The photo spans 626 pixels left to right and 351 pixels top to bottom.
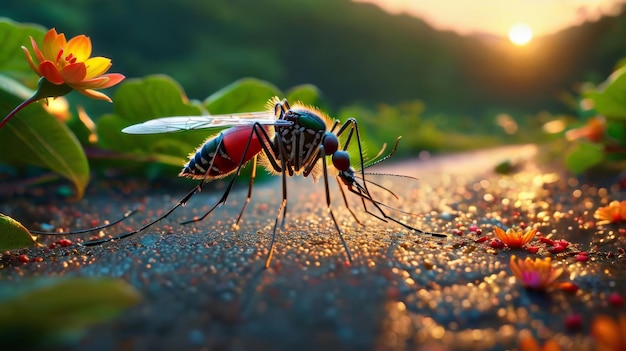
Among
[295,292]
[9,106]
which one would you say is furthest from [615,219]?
[9,106]

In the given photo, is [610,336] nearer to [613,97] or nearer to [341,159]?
[341,159]

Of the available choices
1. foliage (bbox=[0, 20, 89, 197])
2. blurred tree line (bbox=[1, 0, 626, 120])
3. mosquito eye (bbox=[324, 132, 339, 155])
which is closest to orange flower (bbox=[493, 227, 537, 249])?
mosquito eye (bbox=[324, 132, 339, 155])

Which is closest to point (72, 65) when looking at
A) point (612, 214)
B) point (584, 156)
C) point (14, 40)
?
point (14, 40)

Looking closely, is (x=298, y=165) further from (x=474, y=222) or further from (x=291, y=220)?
(x=474, y=222)

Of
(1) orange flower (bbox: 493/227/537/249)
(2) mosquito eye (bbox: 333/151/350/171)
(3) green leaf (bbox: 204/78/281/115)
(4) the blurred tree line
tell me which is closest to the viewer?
(1) orange flower (bbox: 493/227/537/249)

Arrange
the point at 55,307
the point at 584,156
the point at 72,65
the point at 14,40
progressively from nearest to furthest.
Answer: the point at 55,307, the point at 72,65, the point at 14,40, the point at 584,156

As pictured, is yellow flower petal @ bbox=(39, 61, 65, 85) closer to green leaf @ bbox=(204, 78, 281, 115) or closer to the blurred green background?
green leaf @ bbox=(204, 78, 281, 115)

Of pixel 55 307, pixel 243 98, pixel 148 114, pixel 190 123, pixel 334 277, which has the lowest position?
pixel 55 307

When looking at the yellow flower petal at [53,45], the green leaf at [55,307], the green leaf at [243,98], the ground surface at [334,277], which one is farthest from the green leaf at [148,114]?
the green leaf at [55,307]
